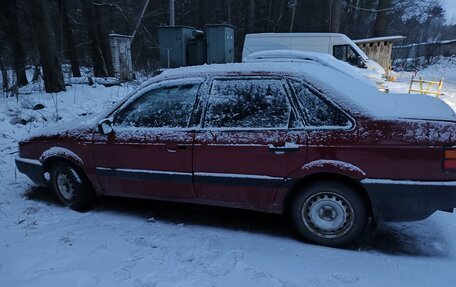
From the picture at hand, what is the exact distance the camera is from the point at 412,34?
131 ft

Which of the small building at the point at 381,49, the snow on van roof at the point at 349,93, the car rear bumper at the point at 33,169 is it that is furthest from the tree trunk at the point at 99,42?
the small building at the point at 381,49

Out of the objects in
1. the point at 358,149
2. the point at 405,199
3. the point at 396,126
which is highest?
the point at 396,126

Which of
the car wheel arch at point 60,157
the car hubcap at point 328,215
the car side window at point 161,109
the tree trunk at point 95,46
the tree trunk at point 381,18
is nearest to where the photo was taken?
the car hubcap at point 328,215

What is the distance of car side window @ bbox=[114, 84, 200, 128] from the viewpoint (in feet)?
12.9

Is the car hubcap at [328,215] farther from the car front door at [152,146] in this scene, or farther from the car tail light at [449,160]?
the car front door at [152,146]

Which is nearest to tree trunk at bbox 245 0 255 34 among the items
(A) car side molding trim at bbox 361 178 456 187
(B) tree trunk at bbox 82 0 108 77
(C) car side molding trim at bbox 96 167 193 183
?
(B) tree trunk at bbox 82 0 108 77

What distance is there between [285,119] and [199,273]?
1.53 meters

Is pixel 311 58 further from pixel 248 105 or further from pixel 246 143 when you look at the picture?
pixel 246 143

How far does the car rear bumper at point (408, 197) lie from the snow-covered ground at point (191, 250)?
388 millimetres

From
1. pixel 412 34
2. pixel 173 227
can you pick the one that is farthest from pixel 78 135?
pixel 412 34

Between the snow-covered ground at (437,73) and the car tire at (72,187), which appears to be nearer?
the car tire at (72,187)

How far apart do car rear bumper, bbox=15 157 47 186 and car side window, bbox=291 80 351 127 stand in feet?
10.5

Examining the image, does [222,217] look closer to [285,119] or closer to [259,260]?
[259,260]

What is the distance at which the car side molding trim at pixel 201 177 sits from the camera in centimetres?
359
